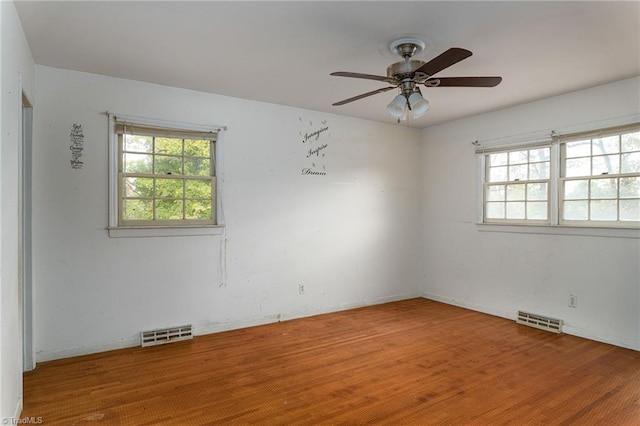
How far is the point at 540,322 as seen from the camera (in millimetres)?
4211

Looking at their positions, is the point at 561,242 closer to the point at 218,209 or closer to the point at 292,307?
the point at 292,307

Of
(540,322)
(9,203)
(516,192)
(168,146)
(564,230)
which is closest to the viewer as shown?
(9,203)

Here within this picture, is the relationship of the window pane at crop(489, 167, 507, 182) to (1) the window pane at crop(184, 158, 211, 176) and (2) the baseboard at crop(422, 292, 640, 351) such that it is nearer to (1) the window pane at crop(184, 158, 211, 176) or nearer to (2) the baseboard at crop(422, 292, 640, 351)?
(2) the baseboard at crop(422, 292, 640, 351)

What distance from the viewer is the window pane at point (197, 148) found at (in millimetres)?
3979

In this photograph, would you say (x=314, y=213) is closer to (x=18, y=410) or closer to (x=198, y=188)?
(x=198, y=188)

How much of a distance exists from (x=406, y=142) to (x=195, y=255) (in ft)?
11.7

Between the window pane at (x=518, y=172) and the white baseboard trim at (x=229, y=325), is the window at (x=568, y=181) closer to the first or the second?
the window pane at (x=518, y=172)

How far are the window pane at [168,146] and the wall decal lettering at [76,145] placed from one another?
2.20 ft

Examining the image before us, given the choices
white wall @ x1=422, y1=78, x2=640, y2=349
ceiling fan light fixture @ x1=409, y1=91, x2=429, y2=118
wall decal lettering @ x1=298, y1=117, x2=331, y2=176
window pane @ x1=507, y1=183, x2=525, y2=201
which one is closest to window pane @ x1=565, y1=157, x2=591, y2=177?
white wall @ x1=422, y1=78, x2=640, y2=349

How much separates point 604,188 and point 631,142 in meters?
0.51

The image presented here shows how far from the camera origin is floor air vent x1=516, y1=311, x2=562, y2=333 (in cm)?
409

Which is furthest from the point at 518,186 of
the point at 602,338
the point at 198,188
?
the point at 198,188

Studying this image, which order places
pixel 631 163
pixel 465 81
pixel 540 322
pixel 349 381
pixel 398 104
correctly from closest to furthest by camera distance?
1. pixel 465 81
2. pixel 398 104
3. pixel 349 381
4. pixel 631 163
5. pixel 540 322

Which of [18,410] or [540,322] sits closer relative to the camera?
[18,410]
